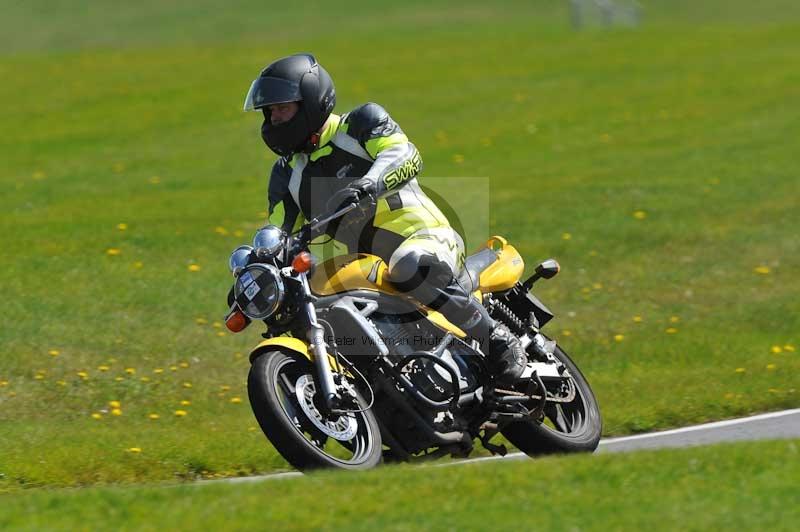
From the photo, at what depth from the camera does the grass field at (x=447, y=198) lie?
33.2ft

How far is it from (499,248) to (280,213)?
1736 millimetres

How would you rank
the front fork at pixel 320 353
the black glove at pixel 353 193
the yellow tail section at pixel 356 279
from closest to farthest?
the front fork at pixel 320 353
the black glove at pixel 353 193
the yellow tail section at pixel 356 279

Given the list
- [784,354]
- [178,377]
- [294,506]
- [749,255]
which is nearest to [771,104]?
[749,255]

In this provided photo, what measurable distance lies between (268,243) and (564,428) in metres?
2.65

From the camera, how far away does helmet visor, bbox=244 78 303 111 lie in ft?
24.0

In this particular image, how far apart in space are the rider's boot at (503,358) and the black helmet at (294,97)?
1.56 metres

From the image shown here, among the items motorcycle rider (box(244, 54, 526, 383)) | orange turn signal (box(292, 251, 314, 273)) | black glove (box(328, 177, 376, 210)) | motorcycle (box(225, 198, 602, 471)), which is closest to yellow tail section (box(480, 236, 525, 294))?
motorcycle (box(225, 198, 602, 471))

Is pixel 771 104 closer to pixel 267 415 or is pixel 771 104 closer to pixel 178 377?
pixel 178 377

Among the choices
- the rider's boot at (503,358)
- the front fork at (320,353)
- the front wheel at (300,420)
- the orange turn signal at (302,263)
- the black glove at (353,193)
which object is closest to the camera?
the front wheel at (300,420)

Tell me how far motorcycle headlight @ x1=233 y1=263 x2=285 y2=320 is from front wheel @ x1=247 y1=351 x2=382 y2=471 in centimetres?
24

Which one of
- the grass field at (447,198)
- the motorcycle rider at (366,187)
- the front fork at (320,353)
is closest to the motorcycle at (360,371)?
the front fork at (320,353)

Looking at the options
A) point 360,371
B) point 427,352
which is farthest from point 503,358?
point 360,371

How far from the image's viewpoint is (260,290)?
22.7 ft

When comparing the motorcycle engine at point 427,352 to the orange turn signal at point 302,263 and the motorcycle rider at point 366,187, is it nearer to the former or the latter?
the motorcycle rider at point 366,187
